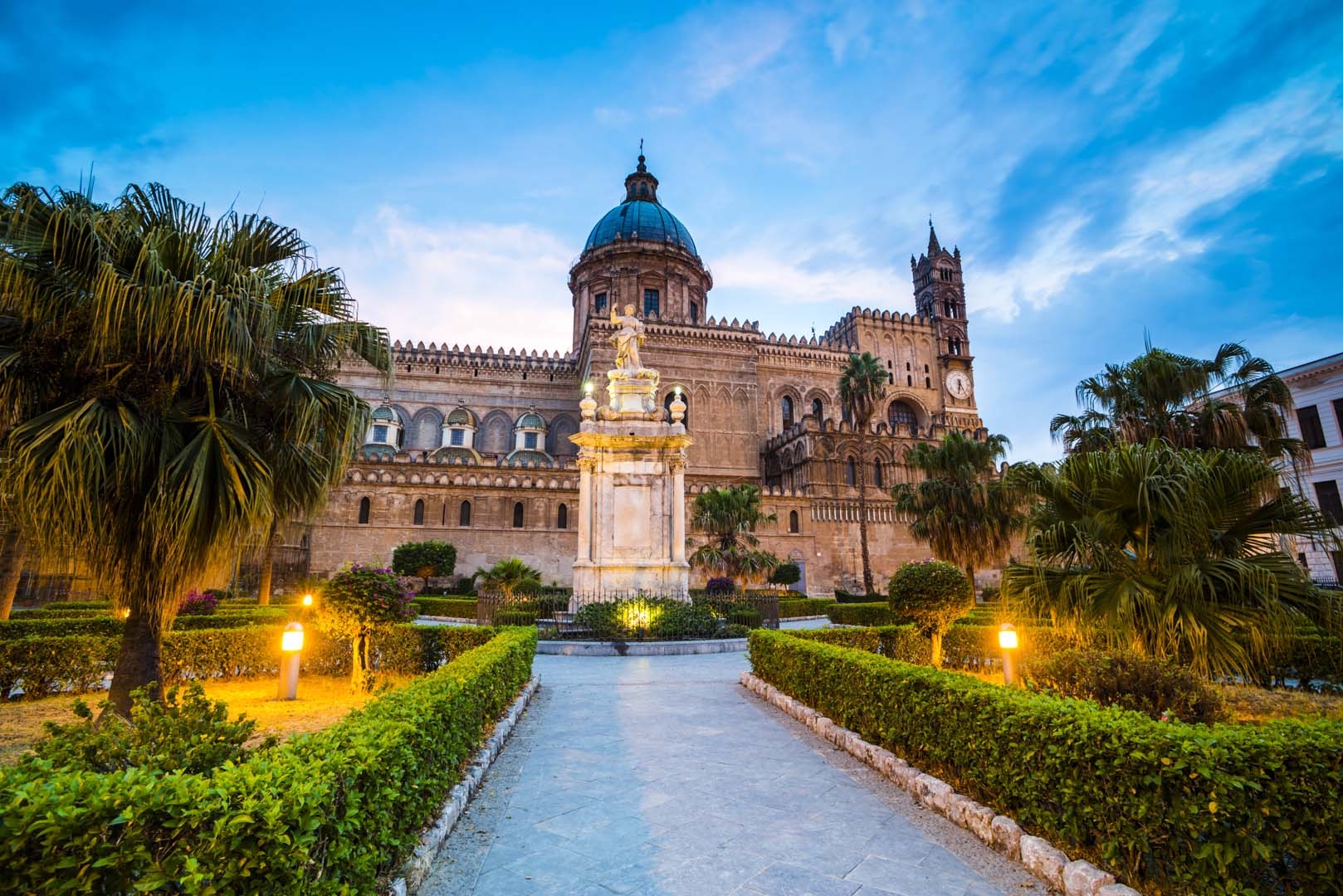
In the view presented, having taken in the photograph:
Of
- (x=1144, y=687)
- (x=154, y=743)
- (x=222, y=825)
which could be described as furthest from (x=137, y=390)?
(x=1144, y=687)

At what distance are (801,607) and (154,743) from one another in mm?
22331

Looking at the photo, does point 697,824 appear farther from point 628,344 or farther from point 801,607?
point 801,607

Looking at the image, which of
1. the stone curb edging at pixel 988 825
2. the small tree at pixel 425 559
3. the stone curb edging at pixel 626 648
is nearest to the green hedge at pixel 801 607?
the stone curb edging at pixel 626 648

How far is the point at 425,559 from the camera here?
29.3 metres

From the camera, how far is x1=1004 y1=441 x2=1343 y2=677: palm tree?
559 centimetres

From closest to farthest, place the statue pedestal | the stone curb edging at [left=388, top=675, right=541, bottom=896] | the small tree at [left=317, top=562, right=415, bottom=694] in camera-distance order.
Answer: the stone curb edging at [left=388, top=675, right=541, bottom=896]
the small tree at [left=317, top=562, right=415, bottom=694]
the statue pedestal

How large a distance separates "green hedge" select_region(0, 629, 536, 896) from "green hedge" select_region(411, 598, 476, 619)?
18.1m

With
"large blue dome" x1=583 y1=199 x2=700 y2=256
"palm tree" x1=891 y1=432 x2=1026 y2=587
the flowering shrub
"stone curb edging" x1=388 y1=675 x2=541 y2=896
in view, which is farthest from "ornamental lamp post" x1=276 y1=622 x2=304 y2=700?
"large blue dome" x1=583 y1=199 x2=700 y2=256

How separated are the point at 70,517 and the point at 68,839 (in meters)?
4.80

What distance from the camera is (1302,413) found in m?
24.4

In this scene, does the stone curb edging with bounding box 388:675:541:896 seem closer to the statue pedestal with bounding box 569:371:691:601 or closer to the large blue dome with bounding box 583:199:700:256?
the statue pedestal with bounding box 569:371:691:601

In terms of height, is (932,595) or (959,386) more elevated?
(959,386)

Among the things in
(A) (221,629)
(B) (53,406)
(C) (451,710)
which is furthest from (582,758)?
(A) (221,629)

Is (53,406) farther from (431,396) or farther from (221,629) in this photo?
→ (431,396)
